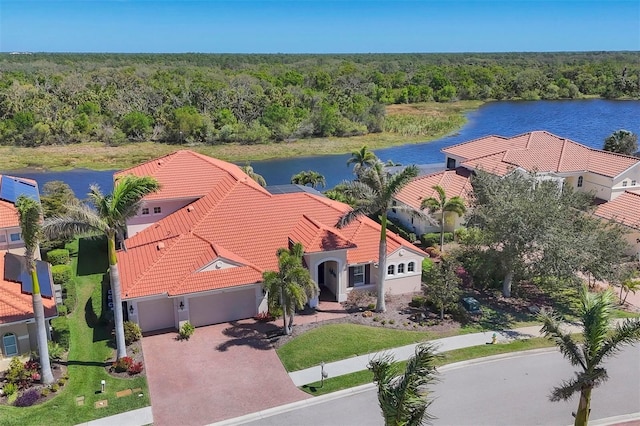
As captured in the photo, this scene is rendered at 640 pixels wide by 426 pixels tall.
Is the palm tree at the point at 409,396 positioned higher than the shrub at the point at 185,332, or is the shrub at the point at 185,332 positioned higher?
the palm tree at the point at 409,396

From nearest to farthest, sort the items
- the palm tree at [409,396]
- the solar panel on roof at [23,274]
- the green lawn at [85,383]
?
the palm tree at [409,396]
the green lawn at [85,383]
the solar panel on roof at [23,274]

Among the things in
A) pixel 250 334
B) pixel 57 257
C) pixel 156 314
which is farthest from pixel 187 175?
pixel 250 334

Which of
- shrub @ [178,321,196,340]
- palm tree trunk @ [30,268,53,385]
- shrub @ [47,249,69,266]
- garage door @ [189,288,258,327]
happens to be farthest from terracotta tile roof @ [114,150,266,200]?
palm tree trunk @ [30,268,53,385]

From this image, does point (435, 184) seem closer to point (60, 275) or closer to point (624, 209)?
point (624, 209)

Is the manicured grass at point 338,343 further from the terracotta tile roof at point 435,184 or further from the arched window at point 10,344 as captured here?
the terracotta tile roof at point 435,184

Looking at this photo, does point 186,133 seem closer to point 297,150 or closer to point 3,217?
point 297,150

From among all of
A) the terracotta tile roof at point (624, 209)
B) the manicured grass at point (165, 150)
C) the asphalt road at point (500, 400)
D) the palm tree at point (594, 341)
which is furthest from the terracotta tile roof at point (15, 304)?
the manicured grass at point (165, 150)

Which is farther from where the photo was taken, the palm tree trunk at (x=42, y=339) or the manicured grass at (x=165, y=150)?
the manicured grass at (x=165, y=150)
